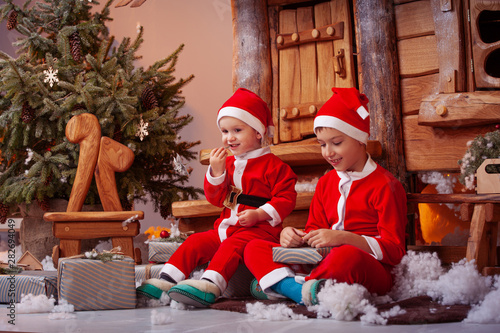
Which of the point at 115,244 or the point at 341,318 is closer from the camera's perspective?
the point at 341,318

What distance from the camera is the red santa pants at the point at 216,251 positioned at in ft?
7.56

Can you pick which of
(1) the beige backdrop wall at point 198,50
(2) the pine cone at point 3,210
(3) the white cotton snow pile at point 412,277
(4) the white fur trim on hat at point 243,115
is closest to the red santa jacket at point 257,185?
(4) the white fur trim on hat at point 243,115

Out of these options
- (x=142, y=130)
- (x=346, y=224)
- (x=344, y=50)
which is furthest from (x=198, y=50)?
(x=346, y=224)

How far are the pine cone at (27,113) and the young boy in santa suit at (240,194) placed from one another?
181cm

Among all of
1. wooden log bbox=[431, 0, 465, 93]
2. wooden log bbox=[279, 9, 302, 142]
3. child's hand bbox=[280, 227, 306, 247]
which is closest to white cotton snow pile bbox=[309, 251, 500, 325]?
child's hand bbox=[280, 227, 306, 247]

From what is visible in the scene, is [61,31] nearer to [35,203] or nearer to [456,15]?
[35,203]

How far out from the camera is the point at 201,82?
5.00 m

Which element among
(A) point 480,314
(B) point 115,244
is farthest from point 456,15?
(B) point 115,244

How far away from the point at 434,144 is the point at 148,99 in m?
2.15

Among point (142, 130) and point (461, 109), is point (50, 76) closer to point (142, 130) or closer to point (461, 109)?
point (142, 130)

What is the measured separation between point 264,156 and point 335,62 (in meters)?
1.17

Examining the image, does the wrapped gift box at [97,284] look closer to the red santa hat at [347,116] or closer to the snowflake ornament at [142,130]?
the red santa hat at [347,116]

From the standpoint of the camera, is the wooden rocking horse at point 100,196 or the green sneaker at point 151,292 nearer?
the green sneaker at point 151,292

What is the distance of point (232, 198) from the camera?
8.39 ft
